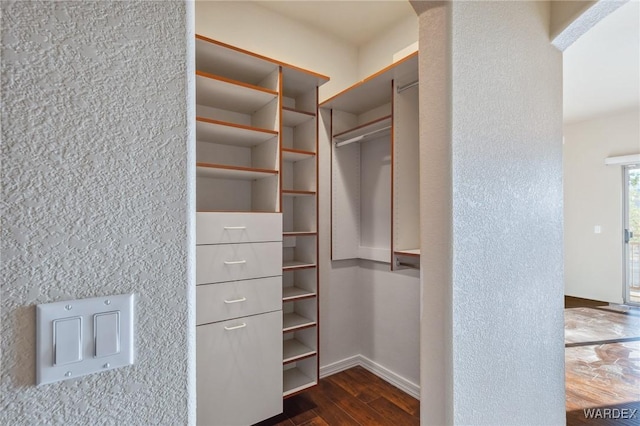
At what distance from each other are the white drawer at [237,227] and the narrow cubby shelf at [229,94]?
737 millimetres

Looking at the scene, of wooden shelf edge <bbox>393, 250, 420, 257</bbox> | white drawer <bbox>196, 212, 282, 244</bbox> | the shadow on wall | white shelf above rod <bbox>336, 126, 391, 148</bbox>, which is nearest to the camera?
the shadow on wall

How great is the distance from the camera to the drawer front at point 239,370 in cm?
166

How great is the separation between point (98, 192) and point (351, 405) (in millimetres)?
2268

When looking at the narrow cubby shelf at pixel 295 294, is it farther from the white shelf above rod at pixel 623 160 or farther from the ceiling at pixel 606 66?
the white shelf above rod at pixel 623 160

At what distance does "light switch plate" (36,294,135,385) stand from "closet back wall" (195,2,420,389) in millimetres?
2037

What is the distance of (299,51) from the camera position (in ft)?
8.30

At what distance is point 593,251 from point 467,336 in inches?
221

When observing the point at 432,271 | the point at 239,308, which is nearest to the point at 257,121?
the point at 239,308

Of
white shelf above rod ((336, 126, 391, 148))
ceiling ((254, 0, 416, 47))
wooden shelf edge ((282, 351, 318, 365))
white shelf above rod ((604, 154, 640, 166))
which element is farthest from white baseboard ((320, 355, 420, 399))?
white shelf above rod ((604, 154, 640, 166))

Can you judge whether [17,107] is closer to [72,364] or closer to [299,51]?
[72,364]

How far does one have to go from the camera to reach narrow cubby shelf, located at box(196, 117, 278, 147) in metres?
1.75

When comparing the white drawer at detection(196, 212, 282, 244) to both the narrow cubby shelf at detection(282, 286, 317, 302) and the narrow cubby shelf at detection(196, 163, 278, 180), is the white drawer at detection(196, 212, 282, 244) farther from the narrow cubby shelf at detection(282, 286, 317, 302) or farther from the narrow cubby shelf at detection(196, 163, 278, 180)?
the narrow cubby shelf at detection(282, 286, 317, 302)

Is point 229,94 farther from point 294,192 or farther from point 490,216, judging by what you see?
point 490,216

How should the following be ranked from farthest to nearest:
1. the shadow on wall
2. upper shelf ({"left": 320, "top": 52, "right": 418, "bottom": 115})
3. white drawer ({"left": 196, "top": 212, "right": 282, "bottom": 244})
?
upper shelf ({"left": 320, "top": 52, "right": 418, "bottom": 115}) < white drawer ({"left": 196, "top": 212, "right": 282, "bottom": 244}) < the shadow on wall
